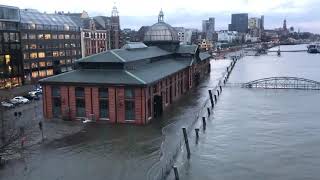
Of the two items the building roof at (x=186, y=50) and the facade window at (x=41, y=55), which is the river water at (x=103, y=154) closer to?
the building roof at (x=186, y=50)

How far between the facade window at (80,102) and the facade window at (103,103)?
2347 mm

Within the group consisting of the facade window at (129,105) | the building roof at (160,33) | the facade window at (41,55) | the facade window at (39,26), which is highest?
the facade window at (39,26)

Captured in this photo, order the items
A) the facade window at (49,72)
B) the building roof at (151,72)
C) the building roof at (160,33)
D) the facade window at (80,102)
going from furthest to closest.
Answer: the facade window at (49,72), the building roof at (160,33), the building roof at (151,72), the facade window at (80,102)

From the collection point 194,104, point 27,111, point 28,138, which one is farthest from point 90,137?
point 194,104

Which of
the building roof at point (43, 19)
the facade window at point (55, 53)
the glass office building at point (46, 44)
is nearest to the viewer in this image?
the glass office building at point (46, 44)

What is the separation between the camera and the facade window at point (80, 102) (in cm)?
4928

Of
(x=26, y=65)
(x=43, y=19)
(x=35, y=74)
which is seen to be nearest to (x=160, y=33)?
(x=26, y=65)

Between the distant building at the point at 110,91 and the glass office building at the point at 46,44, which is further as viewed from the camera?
the glass office building at the point at 46,44

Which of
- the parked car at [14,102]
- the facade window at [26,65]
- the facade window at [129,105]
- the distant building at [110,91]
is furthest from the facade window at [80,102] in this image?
the facade window at [26,65]

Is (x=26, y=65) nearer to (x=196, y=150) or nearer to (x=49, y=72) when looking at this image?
(x=49, y=72)

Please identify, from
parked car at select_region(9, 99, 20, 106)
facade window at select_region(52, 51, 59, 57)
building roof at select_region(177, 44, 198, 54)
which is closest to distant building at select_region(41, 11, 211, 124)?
parked car at select_region(9, 99, 20, 106)

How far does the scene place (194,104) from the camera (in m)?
62.0

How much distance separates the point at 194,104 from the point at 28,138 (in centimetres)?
2878

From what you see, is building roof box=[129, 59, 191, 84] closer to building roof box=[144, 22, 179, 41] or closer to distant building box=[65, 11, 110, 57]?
building roof box=[144, 22, 179, 41]
